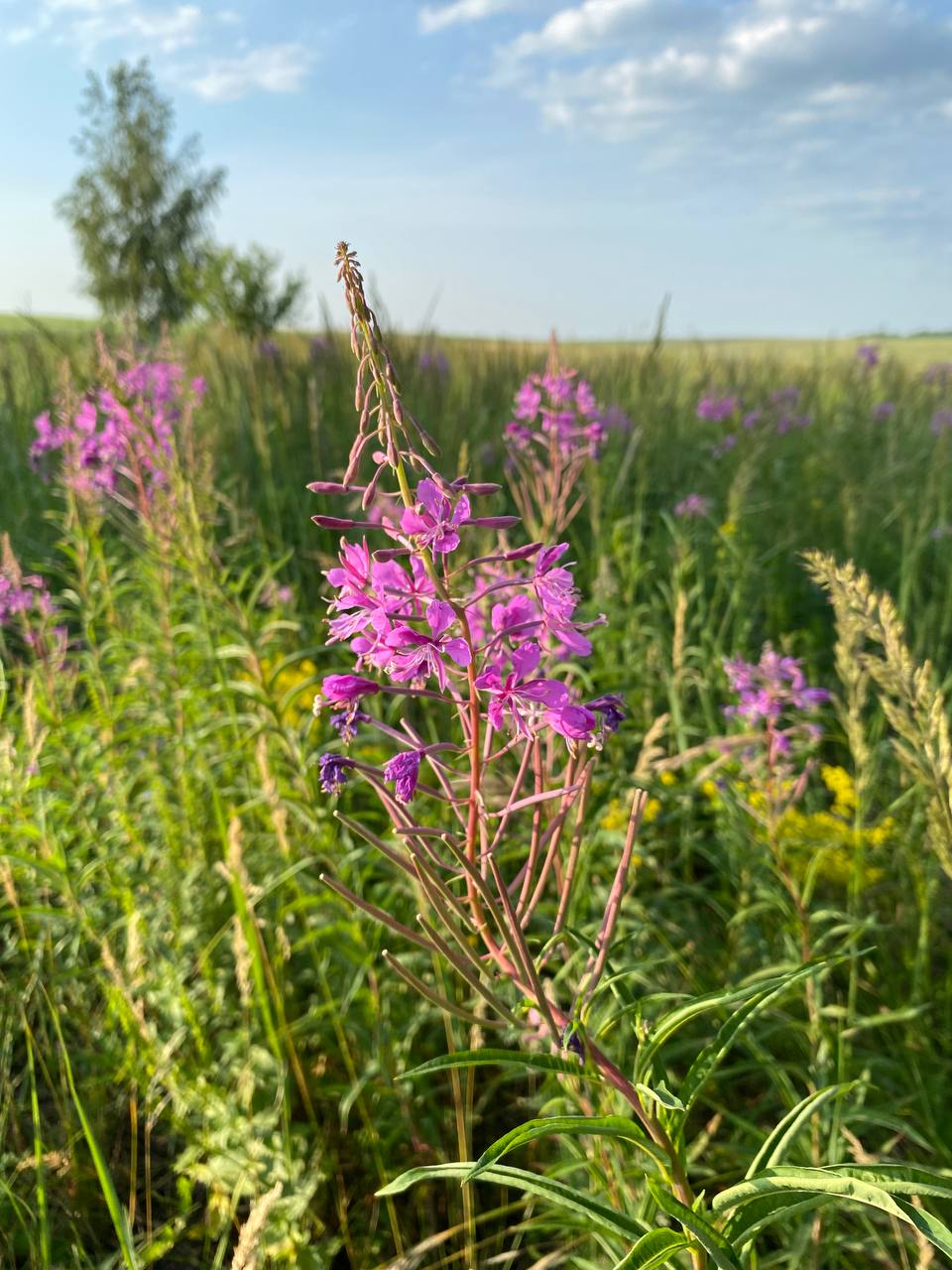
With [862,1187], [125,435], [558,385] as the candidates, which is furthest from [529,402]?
[862,1187]

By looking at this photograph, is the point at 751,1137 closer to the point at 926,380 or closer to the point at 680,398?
the point at 680,398

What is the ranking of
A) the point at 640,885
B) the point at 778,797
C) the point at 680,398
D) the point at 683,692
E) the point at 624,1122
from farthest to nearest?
the point at 680,398 < the point at 683,692 < the point at 640,885 < the point at 778,797 < the point at 624,1122

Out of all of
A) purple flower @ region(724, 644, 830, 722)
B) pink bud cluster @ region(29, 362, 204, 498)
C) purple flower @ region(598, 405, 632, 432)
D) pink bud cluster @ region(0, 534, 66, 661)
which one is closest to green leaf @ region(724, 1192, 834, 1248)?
purple flower @ region(724, 644, 830, 722)

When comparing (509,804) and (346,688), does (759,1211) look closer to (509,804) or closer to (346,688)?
(509,804)

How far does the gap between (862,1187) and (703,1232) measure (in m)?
0.17

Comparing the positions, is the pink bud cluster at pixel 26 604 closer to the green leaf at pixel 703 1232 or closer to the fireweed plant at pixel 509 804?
the fireweed plant at pixel 509 804

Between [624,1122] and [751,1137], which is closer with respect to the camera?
[624,1122]

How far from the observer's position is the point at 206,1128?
2.28 m

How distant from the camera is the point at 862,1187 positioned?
0.94 metres

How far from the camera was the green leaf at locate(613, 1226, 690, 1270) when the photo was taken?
940 millimetres

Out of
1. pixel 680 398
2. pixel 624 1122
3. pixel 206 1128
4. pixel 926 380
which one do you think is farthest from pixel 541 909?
Answer: pixel 926 380

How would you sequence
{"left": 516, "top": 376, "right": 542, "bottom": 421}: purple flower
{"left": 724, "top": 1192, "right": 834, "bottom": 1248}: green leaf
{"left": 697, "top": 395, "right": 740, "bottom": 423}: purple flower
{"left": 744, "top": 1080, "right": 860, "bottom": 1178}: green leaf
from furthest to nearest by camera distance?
1. {"left": 697, "top": 395, "right": 740, "bottom": 423}: purple flower
2. {"left": 516, "top": 376, "right": 542, "bottom": 421}: purple flower
3. {"left": 744, "top": 1080, "right": 860, "bottom": 1178}: green leaf
4. {"left": 724, "top": 1192, "right": 834, "bottom": 1248}: green leaf

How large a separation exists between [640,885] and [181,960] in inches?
55.9

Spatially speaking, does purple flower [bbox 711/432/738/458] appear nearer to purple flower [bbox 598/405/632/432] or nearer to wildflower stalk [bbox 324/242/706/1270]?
purple flower [bbox 598/405/632/432]
